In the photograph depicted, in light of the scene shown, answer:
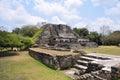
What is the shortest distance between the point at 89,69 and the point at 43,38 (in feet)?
72.3

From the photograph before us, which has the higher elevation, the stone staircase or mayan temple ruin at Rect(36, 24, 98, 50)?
mayan temple ruin at Rect(36, 24, 98, 50)

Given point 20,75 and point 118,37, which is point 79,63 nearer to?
point 20,75

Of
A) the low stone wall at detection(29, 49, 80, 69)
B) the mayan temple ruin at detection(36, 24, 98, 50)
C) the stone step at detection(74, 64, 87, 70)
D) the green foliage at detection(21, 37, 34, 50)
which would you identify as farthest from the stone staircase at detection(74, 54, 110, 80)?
the mayan temple ruin at detection(36, 24, 98, 50)

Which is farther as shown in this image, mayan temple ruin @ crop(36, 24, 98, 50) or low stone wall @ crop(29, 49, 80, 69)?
mayan temple ruin @ crop(36, 24, 98, 50)

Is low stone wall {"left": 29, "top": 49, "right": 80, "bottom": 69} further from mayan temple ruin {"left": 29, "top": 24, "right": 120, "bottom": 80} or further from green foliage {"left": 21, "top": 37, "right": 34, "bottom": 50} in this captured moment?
green foliage {"left": 21, "top": 37, "right": 34, "bottom": 50}

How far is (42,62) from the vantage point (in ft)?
48.2

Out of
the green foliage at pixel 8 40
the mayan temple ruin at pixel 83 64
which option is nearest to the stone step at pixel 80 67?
the mayan temple ruin at pixel 83 64

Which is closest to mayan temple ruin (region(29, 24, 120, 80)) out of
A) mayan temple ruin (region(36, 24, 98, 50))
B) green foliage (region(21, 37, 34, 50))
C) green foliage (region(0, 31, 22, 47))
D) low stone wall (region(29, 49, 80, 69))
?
low stone wall (region(29, 49, 80, 69))

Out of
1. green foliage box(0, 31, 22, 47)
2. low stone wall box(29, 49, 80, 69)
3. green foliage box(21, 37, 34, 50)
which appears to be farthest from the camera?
green foliage box(21, 37, 34, 50)

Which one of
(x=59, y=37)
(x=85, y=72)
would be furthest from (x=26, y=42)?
(x=85, y=72)

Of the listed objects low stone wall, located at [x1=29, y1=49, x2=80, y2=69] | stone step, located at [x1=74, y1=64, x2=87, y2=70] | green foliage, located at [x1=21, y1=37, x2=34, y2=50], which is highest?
green foliage, located at [x1=21, y1=37, x2=34, y2=50]

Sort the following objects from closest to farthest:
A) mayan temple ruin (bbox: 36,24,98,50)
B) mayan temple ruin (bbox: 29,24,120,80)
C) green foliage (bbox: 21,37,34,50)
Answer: mayan temple ruin (bbox: 29,24,120,80) < green foliage (bbox: 21,37,34,50) < mayan temple ruin (bbox: 36,24,98,50)

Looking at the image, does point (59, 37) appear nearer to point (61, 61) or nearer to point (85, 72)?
point (61, 61)

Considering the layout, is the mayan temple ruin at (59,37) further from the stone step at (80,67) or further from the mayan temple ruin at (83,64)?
the stone step at (80,67)
